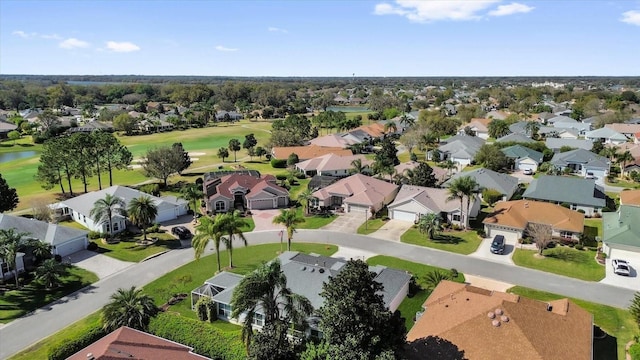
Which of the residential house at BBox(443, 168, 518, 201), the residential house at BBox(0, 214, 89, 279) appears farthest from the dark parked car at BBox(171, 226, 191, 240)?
the residential house at BBox(443, 168, 518, 201)

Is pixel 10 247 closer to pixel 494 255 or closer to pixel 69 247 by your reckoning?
pixel 69 247

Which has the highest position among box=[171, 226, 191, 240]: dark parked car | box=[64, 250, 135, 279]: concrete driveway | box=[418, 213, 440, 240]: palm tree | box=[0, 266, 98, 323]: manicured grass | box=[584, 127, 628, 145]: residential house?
box=[584, 127, 628, 145]: residential house

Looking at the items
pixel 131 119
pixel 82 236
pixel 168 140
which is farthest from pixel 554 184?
pixel 131 119

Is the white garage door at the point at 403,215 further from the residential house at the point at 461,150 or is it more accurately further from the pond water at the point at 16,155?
the pond water at the point at 16,155

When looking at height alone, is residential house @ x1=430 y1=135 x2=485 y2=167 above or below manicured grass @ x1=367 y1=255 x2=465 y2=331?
above

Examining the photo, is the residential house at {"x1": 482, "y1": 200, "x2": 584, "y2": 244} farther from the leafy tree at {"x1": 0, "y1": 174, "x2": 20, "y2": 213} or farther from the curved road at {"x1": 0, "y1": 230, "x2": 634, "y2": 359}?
the leafy tree at {"x1": 0, "y1": 174, "x2": 20, "y2": 213}

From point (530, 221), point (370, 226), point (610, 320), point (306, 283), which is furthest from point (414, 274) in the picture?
point (530, 221)

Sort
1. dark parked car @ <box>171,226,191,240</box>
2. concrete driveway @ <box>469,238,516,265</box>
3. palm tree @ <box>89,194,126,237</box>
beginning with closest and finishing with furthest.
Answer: concrete driveway @ <box>469,238,516,265</box>, palm tree @ <box>89,194,126,237</box>, dark parked car @ <box>171,226,191,240</box>
